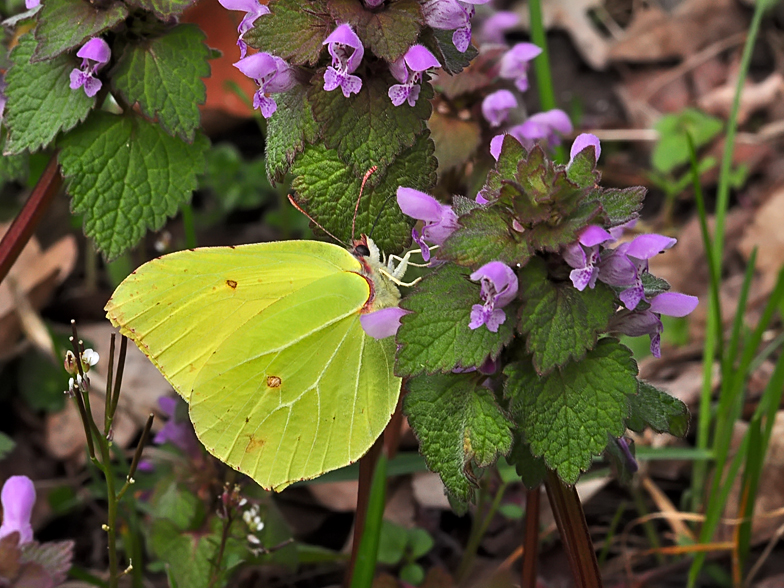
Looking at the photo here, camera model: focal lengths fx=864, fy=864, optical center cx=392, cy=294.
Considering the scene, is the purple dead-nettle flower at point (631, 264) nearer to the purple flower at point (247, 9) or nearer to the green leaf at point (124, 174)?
the purple flower at point (247, 9)

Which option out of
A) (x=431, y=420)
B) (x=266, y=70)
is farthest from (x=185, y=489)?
(x=266, y=70)

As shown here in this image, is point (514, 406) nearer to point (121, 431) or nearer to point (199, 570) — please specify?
point (199, 570)

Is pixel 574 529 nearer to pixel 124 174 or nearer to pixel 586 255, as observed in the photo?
pixel 586 255

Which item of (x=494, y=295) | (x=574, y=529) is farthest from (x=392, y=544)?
(x=494, y=295)

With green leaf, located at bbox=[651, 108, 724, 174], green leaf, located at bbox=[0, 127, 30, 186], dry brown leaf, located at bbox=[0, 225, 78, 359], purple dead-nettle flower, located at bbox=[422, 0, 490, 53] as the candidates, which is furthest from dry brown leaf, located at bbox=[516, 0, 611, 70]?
green leaf, located at bbox=[0, 127, 30, 186]

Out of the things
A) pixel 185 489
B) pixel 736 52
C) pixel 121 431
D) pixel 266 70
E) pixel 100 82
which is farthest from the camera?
pixel 736 52
